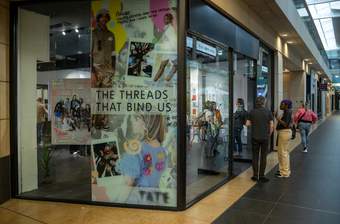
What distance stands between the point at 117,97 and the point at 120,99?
2.2 inches

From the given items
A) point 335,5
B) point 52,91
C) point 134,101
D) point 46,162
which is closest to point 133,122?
point 134,101

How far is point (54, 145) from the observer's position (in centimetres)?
630

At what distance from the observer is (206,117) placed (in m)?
6.81

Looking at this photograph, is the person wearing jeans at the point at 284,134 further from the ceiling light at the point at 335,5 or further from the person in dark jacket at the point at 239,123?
the ceiling light at the point at 335,5

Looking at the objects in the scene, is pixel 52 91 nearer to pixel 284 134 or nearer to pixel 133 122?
pixel 133 122

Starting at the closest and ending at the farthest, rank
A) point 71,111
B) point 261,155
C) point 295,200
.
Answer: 1. point 295,200
2. point 71,111
3. point 261,155

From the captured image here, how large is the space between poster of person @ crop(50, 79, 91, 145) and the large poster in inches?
15.4

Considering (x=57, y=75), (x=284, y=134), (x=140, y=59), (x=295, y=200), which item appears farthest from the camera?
(x=284, y=134)

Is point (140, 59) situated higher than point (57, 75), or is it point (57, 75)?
point (140, 59)

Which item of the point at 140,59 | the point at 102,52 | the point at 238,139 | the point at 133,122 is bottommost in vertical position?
the point at 238,139

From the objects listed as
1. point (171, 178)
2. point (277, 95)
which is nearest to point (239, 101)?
point (277, 95)

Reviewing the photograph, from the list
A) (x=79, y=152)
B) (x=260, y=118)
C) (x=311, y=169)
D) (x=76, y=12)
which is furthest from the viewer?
(x=311, y=169)

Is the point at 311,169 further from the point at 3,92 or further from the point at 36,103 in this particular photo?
the point at 3,92

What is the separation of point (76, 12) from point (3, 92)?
1.72m
